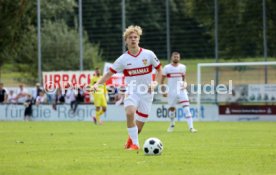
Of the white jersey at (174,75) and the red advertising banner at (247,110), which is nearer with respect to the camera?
the white jersey at (174,75)

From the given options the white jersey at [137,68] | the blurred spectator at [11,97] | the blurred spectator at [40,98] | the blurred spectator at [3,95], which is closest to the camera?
the white jersey at [137,68]

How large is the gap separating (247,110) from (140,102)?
769 inches

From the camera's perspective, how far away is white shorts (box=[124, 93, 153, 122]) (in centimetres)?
1498

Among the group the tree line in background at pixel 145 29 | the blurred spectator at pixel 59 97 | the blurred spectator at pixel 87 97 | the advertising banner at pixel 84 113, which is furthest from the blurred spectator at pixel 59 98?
the tree line in background at pixel 145 29

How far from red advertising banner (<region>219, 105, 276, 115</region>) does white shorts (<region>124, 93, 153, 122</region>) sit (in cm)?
1909

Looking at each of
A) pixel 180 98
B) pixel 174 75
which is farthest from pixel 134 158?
pixel 174 75

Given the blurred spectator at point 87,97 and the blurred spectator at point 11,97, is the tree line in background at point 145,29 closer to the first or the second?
the blurred spectator at point 11,97

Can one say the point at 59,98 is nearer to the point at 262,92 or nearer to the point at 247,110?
the point at 247,110

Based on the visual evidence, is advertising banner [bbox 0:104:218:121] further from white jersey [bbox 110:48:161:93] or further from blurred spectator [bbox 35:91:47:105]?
white jersey [bbox 110:48:161:93]

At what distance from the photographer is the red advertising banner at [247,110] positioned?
110 feet

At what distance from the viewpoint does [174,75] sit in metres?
25.2

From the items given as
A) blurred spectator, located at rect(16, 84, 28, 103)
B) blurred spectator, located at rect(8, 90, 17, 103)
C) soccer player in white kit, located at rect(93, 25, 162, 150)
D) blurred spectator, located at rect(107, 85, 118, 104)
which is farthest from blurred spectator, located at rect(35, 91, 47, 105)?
soccer player in white kit, located at rect(93, 25, 162, 150)

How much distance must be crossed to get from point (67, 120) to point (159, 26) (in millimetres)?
7205

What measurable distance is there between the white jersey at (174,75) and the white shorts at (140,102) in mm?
9600
